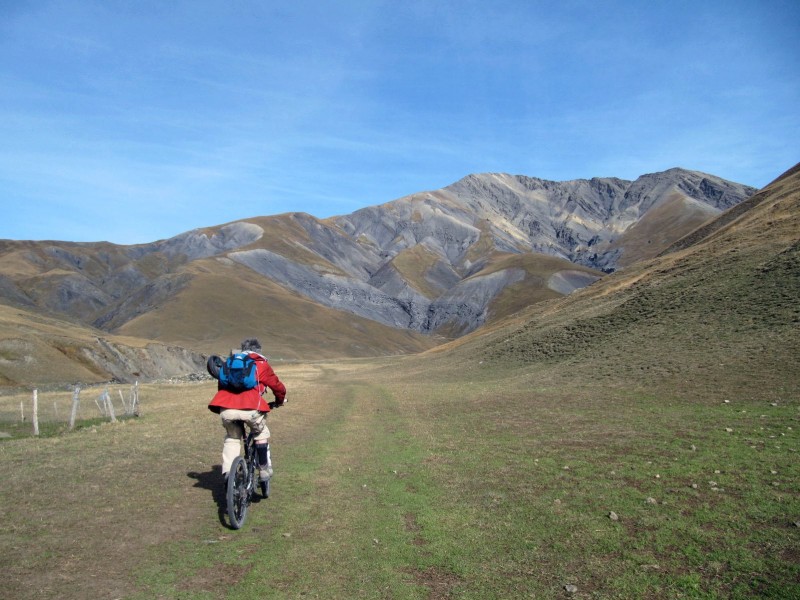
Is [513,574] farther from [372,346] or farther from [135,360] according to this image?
[372,346]

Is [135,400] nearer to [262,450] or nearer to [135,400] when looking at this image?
[135,400]

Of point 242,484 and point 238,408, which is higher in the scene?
point 238,408

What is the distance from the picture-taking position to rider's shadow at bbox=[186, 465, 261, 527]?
1003 cm

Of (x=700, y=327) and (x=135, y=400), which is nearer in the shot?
(x=135, y=400)

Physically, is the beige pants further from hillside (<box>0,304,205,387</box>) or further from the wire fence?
hillside (<box>0,304,205,387</box>)

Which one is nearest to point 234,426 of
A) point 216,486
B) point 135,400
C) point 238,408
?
point 238,408

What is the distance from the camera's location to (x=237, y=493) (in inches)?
368

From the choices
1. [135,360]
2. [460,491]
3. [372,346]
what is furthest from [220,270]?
[460,491]

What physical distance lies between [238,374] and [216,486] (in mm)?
3536

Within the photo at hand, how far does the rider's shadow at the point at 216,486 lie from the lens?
395 inches

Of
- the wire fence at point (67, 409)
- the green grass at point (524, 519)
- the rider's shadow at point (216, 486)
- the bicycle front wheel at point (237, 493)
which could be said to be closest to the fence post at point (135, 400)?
the wire fence at point (67, 409)

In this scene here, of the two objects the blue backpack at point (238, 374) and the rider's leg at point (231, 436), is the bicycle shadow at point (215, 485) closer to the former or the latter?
the rider's leg at point (231, 436)

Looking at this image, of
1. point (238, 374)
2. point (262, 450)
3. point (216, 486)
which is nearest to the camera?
point (238, 374)

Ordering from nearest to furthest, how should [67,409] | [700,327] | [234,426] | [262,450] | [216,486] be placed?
1. [234,426]
2. [262,450]
3. [216,486]
4. [67,409]
5. [700,327]
